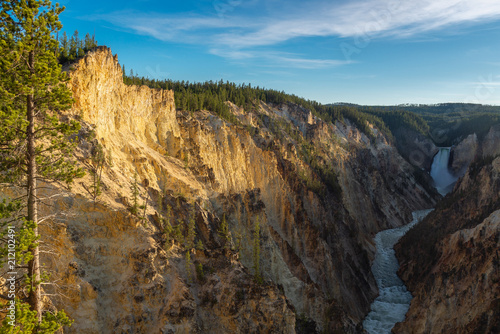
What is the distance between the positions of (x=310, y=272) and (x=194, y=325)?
77.0ft

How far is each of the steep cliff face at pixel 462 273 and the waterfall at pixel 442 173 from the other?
230 feet

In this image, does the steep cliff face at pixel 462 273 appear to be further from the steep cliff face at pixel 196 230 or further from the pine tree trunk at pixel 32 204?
the pine tree trunk at pixel 32 204

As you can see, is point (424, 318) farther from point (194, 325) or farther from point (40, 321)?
point (40, 321)

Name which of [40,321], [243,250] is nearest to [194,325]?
[40,321]

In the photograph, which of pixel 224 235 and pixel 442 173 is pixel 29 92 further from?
pixel 442 173

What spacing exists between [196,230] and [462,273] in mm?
25277

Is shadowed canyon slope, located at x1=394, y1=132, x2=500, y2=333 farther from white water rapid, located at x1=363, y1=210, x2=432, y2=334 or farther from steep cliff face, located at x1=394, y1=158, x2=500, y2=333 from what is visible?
white water rapid, located at x1=363, y1=210, x2=432, y2=334

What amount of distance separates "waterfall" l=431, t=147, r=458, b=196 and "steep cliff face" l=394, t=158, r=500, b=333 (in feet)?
230

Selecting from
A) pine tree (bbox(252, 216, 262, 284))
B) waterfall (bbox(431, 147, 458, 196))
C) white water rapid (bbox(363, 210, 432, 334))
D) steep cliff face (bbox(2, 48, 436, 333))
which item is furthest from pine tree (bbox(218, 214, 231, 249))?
waterfall (bbox(431, 147, 458, 196))

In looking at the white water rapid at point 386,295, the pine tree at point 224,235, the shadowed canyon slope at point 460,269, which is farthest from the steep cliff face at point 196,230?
the shadowed canyon slope at point 460,269

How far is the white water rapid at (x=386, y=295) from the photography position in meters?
38.9

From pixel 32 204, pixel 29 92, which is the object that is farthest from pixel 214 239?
pixel 29 92

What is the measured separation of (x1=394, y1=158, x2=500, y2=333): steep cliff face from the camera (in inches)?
1125

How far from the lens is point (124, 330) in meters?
17.1
